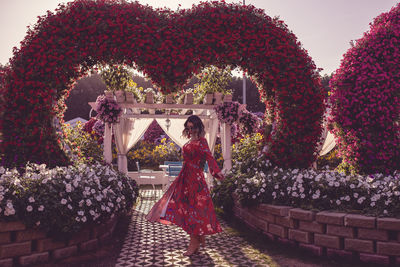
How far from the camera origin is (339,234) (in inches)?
162

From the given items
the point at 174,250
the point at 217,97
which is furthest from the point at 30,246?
the point at 217,97

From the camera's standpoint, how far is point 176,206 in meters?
4.53

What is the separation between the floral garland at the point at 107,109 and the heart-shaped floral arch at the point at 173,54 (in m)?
2.39

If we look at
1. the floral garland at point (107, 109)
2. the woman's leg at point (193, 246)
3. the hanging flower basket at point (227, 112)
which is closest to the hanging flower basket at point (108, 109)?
the floral garland at point (107, 109)

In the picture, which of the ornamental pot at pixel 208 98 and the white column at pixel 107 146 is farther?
the white column at pixel 107 146

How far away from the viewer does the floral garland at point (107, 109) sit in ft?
27.5

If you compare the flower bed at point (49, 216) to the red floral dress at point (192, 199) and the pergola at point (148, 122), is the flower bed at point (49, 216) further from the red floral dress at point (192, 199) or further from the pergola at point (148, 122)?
the pergola at point (148, 122)

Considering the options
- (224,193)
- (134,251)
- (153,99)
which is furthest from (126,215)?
(153,99)

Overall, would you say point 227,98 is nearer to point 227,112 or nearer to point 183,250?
point 227,112

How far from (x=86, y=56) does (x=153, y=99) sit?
3.14m

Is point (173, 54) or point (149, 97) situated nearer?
point (173, 54)

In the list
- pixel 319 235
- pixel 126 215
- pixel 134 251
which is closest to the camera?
pixel 319 235

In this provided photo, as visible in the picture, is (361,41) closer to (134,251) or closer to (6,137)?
(134,251)

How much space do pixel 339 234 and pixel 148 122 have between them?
25.9ft
